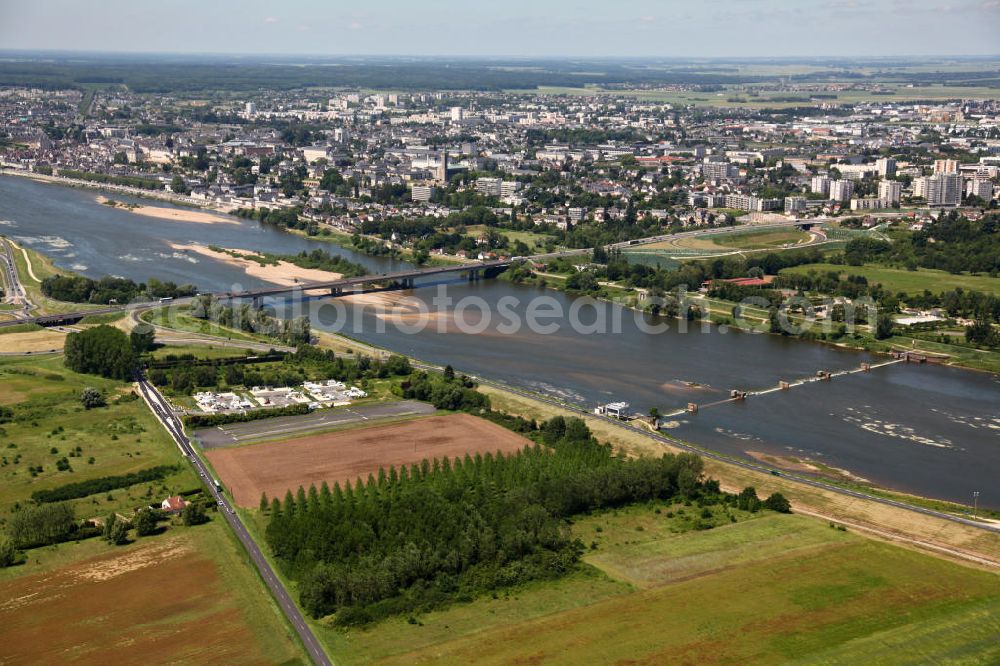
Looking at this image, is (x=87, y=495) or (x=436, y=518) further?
(x=87, y=495)

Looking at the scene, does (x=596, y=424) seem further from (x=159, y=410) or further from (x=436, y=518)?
(x=159, y=410)

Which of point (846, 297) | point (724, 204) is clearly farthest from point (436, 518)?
point (724, 204)

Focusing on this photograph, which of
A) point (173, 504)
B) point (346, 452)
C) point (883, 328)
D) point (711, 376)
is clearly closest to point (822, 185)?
point (883, 328)

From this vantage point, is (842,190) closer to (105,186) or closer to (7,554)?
(105,186)

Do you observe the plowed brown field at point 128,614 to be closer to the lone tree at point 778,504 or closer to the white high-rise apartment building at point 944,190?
the lone tree at point 778,504

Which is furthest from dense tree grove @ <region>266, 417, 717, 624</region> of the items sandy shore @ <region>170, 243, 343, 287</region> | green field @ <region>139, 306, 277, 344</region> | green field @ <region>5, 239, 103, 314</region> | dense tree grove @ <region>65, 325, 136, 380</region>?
sandy shore @ <region>170, 243, 343, 287</region>

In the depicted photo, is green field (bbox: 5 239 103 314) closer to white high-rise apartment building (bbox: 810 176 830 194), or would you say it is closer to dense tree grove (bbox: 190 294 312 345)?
dense tree grove (bbox: 190 294 312 345)

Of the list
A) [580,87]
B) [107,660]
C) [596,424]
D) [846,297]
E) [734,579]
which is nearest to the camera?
[107,660]

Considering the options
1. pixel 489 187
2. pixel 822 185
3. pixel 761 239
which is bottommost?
pixel 761 239
